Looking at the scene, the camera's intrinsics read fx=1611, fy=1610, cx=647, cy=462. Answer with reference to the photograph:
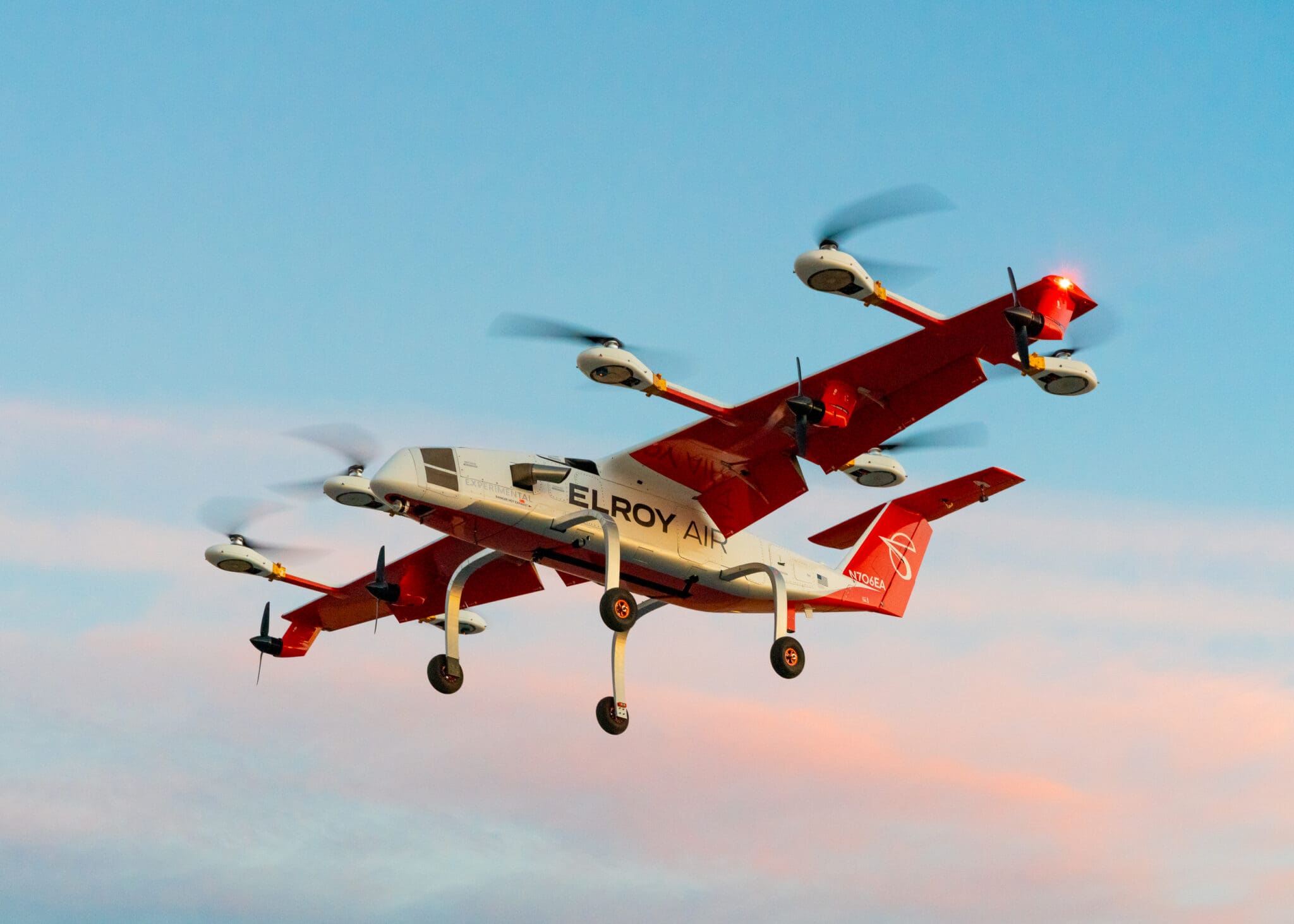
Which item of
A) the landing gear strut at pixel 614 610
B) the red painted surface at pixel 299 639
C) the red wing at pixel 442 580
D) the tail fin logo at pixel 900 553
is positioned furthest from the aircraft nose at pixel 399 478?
the tail fin logo at pixel 900 553

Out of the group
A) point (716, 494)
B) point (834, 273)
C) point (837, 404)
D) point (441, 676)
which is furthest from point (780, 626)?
point (834, 273)

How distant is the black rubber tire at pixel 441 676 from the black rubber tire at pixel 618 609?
13.7 feet

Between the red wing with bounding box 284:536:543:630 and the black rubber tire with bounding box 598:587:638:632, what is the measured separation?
18.4 feet

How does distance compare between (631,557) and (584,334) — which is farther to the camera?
(631,557)

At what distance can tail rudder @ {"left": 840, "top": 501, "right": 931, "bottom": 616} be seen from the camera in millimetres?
32844

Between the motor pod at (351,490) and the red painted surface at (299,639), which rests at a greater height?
the motor pod at (351,490)

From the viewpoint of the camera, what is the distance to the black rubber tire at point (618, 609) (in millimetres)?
26859

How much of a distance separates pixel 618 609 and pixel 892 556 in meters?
8.47

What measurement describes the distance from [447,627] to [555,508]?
3573 millimetres

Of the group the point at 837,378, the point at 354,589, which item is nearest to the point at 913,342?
the point at 837,378

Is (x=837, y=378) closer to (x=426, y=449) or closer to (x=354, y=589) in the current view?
(x=426, y=449)

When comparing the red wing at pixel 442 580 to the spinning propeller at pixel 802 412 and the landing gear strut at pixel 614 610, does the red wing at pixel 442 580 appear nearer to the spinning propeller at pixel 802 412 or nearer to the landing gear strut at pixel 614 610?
the landing gear strut at pixel 614 610

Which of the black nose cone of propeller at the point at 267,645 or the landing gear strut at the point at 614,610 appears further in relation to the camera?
the black nose cone of propeller at the point at 267,645

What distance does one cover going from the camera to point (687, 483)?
98.1 ft
